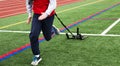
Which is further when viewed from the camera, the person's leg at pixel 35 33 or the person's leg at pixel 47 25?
the person's leg at pixel 47 25

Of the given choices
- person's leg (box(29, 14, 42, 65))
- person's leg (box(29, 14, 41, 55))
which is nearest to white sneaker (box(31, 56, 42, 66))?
person's leg (box(29, 14, 42, 65))

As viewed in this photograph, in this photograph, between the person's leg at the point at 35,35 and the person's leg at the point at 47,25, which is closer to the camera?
the person's leg at the point at 35,35

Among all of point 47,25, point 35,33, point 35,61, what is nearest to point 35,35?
point 35,33

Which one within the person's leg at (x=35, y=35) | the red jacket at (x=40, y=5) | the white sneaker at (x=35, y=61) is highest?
the red jacket at (x=40, y=5)

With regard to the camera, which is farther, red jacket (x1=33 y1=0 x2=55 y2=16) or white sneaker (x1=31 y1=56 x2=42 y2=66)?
white sneaker (x1=31 y1=56 x2=42 y2=66)

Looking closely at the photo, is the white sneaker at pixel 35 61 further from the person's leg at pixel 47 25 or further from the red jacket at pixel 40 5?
the red jacket at pixel 40 5

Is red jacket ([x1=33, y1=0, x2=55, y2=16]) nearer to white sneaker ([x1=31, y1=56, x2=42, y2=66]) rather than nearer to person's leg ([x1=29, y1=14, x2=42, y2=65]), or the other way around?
person's leg ([x1=29, y1=14, x2=42, y2=65])

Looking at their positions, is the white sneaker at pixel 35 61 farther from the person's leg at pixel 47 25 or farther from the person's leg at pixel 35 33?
the person's leg at pixel 47 25

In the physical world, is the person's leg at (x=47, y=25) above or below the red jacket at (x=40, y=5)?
below

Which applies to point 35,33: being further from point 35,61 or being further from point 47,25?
point 35,61

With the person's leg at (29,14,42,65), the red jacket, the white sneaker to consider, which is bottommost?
the white sneaker

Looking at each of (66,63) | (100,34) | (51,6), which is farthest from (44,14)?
(100,34)

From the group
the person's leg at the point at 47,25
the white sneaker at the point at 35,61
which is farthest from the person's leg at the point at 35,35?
the person's leg at the point at 47,25

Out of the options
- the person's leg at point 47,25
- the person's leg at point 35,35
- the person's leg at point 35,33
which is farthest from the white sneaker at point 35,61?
the person's leg at point 47,25
